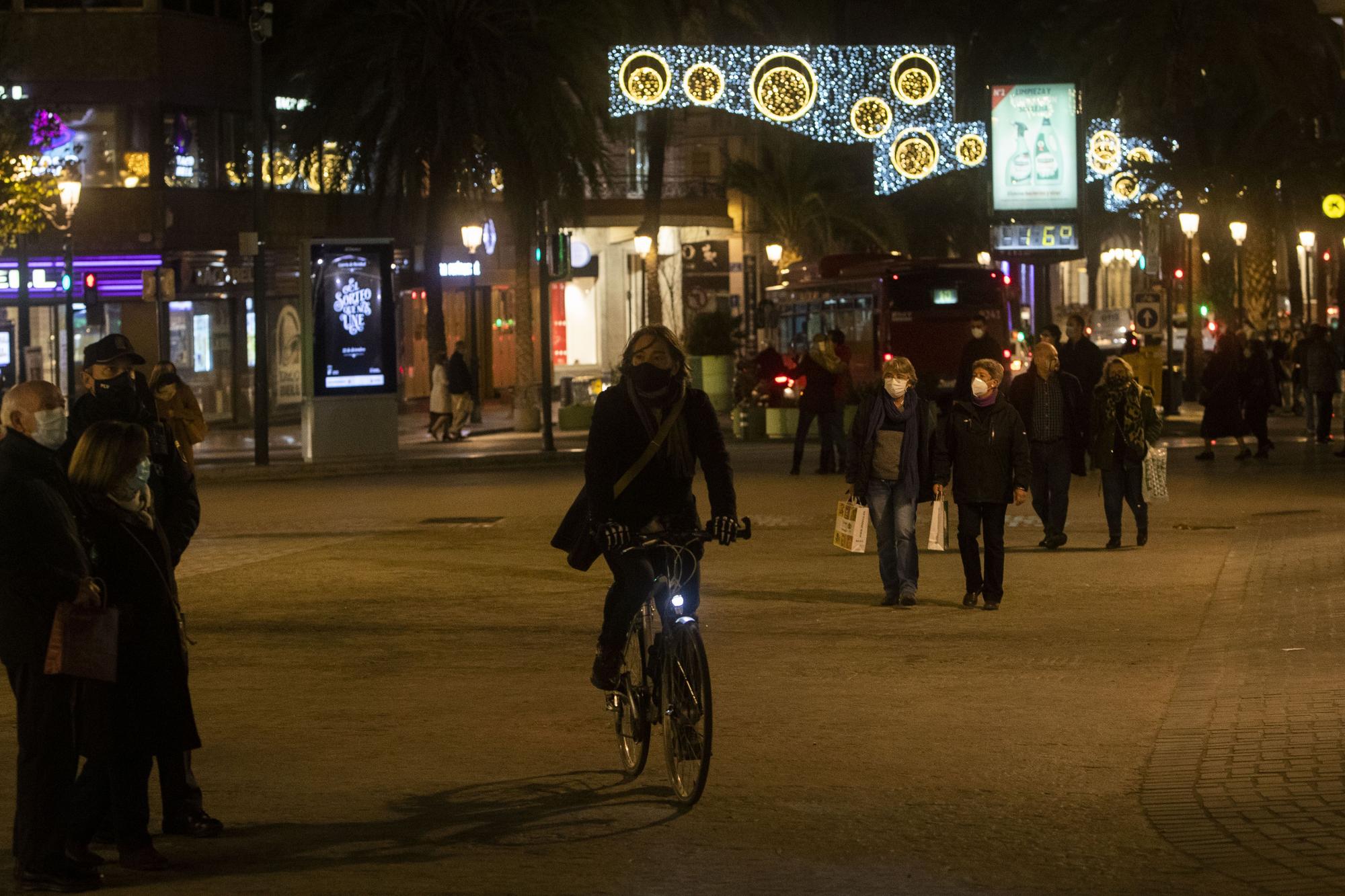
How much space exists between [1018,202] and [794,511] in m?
11.6

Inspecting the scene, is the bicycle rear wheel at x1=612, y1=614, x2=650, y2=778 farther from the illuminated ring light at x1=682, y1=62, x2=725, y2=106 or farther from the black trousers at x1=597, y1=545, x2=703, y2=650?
the illuminated ring light at x1=682, y1=62, x2=725, y2=106

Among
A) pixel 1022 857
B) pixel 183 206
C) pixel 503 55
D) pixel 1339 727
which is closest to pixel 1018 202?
pixel 503 55

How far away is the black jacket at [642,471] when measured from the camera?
26.7ft

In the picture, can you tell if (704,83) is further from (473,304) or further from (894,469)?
(473,304)

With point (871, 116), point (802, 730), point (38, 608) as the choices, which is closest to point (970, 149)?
point (871, 116)

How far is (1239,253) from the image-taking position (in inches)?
1932

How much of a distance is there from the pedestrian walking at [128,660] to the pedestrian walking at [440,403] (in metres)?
28.9

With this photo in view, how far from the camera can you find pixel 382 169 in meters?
36.9

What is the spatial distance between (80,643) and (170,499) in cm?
155

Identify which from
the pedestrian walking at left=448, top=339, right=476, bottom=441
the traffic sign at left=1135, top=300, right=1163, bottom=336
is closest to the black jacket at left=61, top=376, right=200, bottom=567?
the pedestrian walking at left=448, top=339, right=476, bottom=441

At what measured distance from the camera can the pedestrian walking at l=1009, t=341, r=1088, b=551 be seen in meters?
16.8

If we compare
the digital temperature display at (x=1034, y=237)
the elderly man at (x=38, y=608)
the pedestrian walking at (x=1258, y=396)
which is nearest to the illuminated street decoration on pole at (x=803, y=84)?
the digital temperature display at (x=1034, y=237)

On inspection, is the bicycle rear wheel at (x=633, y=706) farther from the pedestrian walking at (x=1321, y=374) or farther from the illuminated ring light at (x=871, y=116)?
the pedestrian walking at (x=1321, y=374)

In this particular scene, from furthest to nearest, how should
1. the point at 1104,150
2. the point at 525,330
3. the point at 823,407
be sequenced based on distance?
the point at 525,330
the point at 1104,150
the point at 823,407
